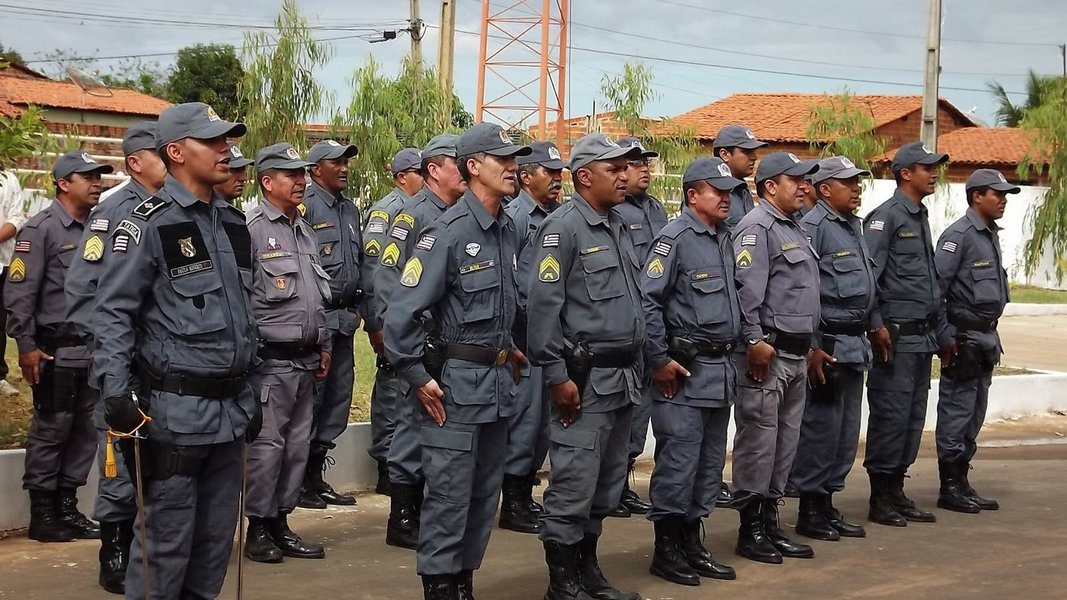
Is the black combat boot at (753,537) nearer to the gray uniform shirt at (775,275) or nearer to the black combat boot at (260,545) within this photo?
the gray uniform shirt at (775,275)

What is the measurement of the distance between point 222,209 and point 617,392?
6.64 feet

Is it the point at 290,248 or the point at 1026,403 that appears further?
the point at 1026,403

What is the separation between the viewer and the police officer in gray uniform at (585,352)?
575 centimetres

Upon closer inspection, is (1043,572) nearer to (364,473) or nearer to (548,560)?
(548,560)

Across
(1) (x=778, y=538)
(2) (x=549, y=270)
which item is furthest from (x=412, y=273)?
(1) (x=778, y=538)

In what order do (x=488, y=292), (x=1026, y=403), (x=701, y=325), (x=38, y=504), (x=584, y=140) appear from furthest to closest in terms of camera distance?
(x=1026, y=403)
(x=38, y=504)
(x=701, y=325)
(x=584, y=140)
(x=488, y=292)

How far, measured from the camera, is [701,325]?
6.52 meters

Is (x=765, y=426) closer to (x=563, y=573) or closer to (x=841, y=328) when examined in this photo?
(x=841, y=328)

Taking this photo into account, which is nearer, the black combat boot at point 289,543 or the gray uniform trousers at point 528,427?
the black combat boot at point 289,543

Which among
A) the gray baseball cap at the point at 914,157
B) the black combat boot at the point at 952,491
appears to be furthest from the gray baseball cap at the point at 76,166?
the black combat boot at the point at 952,491

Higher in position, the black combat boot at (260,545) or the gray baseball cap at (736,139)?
the gray baseball cap at (736,139)

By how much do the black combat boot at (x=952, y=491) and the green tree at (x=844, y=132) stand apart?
46.6 ft

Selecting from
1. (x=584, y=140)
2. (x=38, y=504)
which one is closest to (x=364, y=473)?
(x=38, y=504)

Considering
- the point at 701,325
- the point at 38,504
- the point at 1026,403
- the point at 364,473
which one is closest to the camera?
the point at 701,325
